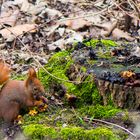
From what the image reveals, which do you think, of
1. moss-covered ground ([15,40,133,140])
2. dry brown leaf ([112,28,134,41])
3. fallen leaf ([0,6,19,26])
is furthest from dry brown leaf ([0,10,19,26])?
moss-covered ground ([15,40,133,140])

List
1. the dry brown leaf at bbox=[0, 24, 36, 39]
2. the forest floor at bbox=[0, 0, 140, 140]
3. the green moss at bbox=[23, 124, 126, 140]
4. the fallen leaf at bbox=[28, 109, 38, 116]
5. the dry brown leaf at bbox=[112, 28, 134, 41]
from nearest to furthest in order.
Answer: the green moss at bbox=[23, 124, 126, 140], the forest floor at bbox=[0, 0, 140, 140], the fallen leaf at bbox=[28, 109, 38, 116], the dry brown leaf at bbox=[112, 28, 134, 41], the dry brown leaf at bbox=[0, 24, 36, 39]

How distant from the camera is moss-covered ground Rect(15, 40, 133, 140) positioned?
3.82m

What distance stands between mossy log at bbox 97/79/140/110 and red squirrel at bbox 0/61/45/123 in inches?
19.7

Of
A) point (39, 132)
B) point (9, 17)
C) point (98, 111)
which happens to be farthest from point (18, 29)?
point (39, 132)

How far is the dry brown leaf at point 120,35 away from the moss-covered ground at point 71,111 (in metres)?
2.50

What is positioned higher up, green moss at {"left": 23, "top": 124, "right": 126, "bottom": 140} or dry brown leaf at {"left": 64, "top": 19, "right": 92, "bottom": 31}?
green moss at {"left": 23, "top": 124, "right": 126, "bottom": 140}

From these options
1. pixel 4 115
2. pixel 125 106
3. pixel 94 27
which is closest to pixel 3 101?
pixel 4 115

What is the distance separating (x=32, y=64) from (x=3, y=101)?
Result: 2137 millimetres

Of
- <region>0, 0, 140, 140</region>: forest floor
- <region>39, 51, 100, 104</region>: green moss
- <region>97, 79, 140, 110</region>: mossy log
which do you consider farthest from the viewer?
<region>39, 51, 100, 104</region>: green moss

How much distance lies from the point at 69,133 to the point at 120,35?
3851 mm

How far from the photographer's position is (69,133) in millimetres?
3816

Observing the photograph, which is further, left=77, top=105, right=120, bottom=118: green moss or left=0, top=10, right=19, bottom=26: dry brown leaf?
left=0, top=10, right=19, bottom=26: dry brown leaf

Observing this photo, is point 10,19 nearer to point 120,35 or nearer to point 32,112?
point 120,35

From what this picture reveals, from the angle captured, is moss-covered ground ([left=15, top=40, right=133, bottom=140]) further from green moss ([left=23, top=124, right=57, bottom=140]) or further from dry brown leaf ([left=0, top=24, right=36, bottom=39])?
dry brown leaf ([left=0, top=24, right=36, bottom=39])
